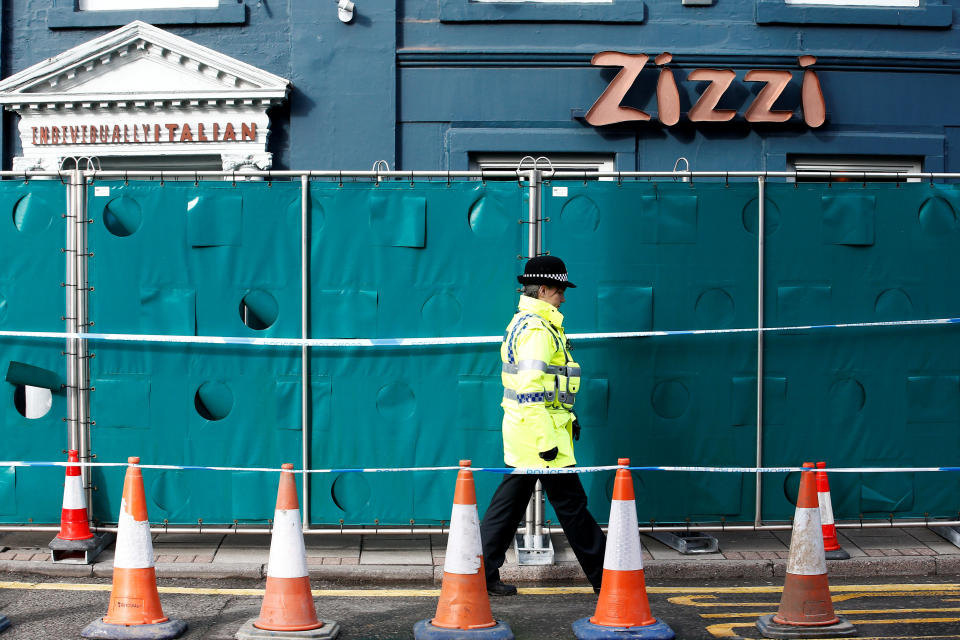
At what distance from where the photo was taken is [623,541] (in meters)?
5.26

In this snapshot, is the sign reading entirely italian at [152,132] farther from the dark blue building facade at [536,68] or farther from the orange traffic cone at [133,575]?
the orange traffic cone at [133,575]

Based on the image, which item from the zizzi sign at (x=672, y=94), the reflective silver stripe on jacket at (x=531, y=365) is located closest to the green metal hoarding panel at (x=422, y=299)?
the reflective silver stripe on jacket at (x=531, y=365)

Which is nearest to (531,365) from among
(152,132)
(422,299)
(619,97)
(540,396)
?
(540,396)

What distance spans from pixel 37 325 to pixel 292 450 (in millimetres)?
1913

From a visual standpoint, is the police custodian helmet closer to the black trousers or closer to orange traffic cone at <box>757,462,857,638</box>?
the black trousers

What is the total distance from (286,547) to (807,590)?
266 cm

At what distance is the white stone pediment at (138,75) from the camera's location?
40.0 feet

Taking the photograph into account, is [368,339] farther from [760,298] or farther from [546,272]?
[760,298]

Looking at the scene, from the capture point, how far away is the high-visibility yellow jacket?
576 centimetres

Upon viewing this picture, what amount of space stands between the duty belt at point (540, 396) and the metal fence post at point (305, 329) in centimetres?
163

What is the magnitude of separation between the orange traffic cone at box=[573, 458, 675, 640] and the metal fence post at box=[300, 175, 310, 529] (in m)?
2.36

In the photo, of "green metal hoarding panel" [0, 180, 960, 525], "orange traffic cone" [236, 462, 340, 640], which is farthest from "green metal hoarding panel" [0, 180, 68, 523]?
"orange traffic cone" [236, 462, 340, 640]

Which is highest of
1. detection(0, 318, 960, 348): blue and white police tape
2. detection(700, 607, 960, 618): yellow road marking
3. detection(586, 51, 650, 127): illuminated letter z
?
detection(586, 51, 650, 127): illuminated letter z

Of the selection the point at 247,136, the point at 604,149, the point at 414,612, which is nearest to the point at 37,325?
the point at 414,612
